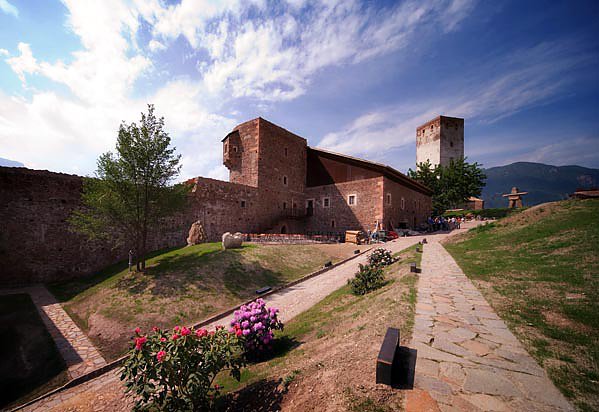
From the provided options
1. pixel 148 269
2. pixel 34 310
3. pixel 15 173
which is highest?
pixel 15 173

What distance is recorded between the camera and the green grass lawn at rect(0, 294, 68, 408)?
21.7 ft

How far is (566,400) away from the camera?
2494 mm

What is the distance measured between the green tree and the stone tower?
5321 centimetres

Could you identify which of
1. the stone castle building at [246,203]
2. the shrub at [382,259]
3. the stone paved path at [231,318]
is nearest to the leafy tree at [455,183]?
the stone castle building at [246,203]

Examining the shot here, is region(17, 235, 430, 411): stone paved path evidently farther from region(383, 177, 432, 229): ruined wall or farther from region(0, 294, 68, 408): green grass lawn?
region(383, 177, 432, 229): ruined wall

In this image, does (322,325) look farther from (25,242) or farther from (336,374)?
(25,242)

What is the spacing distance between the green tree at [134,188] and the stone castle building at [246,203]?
169cm

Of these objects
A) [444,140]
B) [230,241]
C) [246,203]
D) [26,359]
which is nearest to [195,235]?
[230,241]

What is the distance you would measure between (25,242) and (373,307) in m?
20.8

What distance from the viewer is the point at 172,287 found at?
1118 centimetres

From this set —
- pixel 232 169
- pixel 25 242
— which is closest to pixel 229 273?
pixel 25 242

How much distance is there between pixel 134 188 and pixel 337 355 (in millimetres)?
14388

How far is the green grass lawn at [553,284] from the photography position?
3.20m

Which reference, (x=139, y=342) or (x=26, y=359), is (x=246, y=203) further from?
(x=139, y=342)
